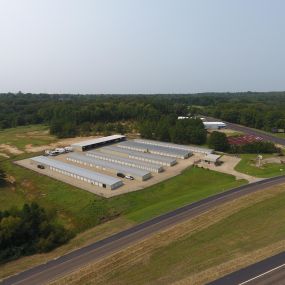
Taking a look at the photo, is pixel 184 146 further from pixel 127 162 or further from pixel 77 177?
pixel 77 177

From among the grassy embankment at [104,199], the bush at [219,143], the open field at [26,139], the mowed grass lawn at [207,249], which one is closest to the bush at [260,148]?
the bush at [219,143]

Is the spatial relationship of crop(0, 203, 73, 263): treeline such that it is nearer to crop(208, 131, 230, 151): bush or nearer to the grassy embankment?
the grassy embankment

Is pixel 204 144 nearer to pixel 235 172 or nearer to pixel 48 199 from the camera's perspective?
pixel 235 172

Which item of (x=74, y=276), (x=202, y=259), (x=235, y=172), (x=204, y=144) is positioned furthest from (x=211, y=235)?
(x=204, y=144)

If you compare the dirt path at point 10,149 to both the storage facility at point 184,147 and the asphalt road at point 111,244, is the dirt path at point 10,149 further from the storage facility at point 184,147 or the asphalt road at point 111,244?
the asphalt road at point 111,244

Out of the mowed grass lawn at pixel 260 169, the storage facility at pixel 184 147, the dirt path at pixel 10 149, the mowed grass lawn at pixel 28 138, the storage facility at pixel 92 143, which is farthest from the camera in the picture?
the mowed grass lawn at pixel 28 138

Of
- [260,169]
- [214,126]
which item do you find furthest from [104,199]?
[214,126]
